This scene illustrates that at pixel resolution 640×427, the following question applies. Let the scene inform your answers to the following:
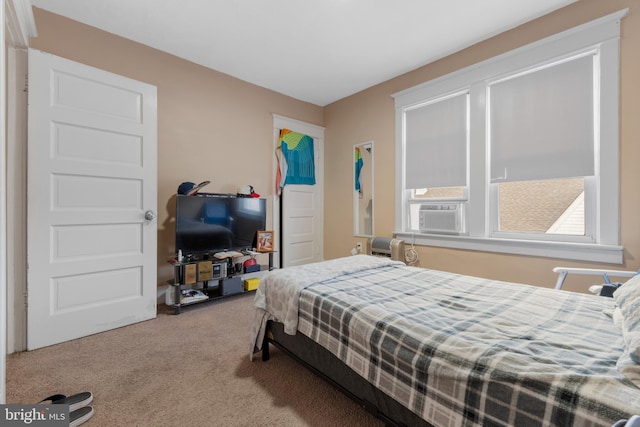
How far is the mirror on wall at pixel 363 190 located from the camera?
398 centimetres

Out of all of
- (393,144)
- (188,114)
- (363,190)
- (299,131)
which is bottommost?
(363,190)

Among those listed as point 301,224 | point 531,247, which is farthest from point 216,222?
point 531,247

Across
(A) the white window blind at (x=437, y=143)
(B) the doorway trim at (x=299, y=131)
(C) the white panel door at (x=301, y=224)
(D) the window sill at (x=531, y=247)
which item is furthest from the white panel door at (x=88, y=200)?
(D) the window sill at (x=531, y=247)

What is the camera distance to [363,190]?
407 cm

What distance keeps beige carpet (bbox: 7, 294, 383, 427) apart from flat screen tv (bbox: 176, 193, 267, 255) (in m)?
0.93

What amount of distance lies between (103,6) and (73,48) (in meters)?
0.52

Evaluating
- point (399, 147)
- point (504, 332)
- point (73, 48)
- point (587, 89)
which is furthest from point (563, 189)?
point (73, 48)

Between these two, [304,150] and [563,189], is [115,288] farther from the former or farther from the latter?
[563,189]

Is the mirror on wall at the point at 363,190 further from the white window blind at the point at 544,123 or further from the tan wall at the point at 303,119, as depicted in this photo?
the white window blind at the point at 544,123

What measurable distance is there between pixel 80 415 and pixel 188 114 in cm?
288

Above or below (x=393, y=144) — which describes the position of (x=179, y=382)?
below

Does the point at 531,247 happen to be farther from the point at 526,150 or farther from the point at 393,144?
the point at 393,144

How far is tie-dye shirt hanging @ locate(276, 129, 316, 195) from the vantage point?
4102 mm

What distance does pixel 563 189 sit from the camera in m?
2.46
